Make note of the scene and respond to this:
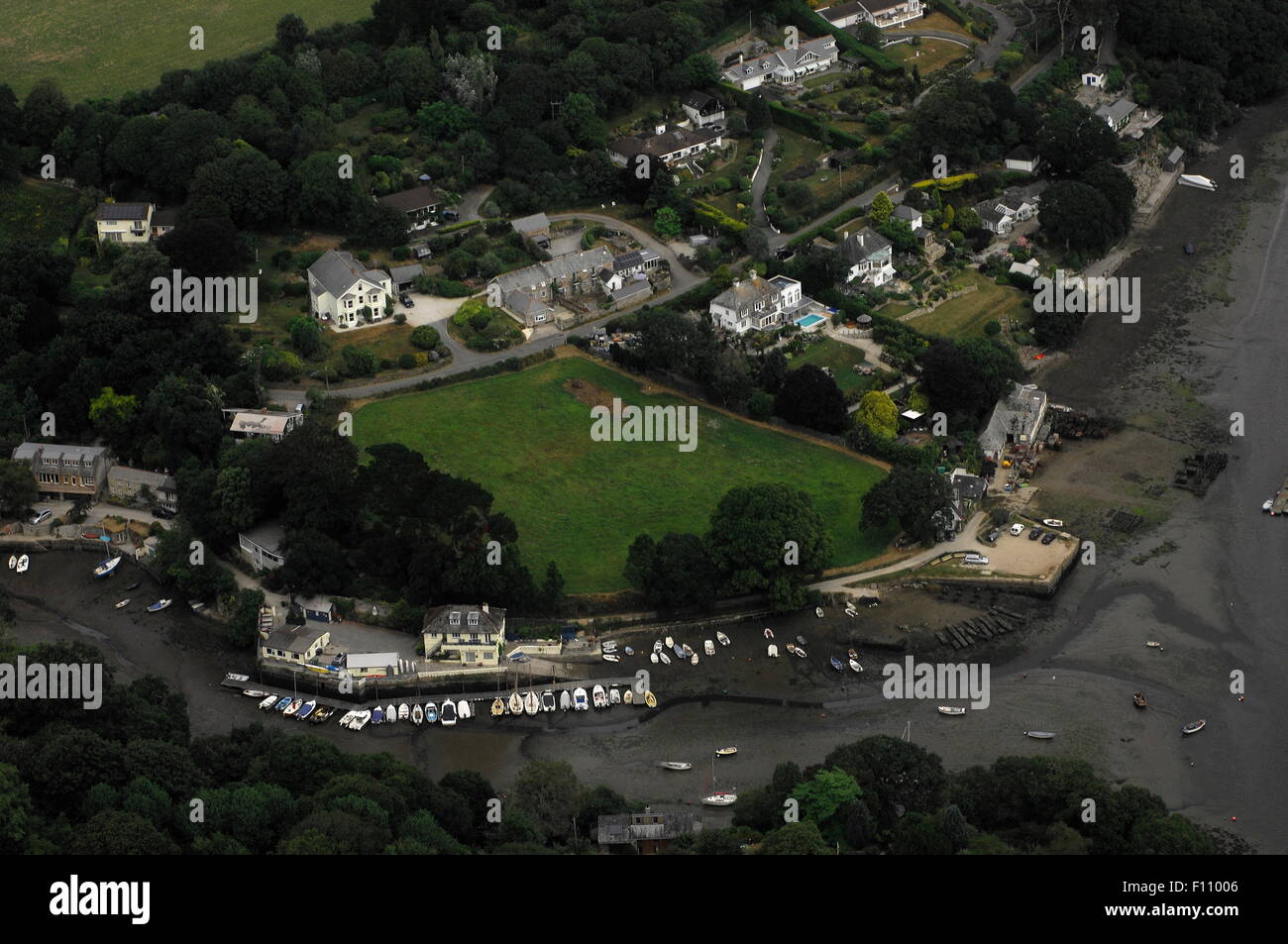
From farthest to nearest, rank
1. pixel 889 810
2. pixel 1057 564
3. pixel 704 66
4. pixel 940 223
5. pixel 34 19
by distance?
pixel 34 19 → pixel 704 66 → pixel 940 223 → pixel 1057 564 → pixel 889 810

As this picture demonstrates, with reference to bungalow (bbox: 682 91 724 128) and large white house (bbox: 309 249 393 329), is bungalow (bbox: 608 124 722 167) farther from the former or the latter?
large white house (bbox: 309 249 393 329)

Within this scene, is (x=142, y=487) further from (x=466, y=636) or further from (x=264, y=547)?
(x=466, y=636)

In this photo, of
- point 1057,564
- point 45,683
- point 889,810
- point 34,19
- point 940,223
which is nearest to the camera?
point 889,810

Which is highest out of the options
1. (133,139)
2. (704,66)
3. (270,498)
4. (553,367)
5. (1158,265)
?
(704,66)

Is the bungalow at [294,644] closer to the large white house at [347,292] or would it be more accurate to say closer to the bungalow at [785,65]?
the large white house at [347,292]

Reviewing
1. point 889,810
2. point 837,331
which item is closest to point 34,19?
point 837,331

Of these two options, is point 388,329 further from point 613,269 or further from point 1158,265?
point 1158,265

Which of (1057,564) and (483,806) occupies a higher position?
(1057,564)
